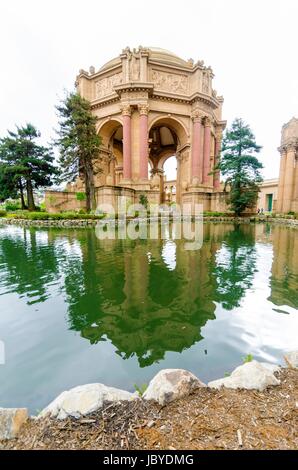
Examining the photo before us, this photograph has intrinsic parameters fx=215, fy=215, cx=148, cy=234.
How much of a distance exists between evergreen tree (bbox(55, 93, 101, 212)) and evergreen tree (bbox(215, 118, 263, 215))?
13380mm

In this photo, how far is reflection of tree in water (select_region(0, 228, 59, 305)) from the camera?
15.0ft

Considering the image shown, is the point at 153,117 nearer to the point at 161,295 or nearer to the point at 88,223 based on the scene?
the point at 88,223

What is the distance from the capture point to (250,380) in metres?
1.83

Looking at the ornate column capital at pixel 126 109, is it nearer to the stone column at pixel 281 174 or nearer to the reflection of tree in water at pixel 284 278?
the stone column at pixel 281 174

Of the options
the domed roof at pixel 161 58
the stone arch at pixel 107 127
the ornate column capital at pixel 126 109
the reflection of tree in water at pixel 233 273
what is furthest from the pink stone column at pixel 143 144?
the reflection of tree in water at pixel 233 273

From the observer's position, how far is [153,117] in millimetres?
26984

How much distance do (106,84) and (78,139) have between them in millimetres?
14247

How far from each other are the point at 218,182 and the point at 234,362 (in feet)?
109

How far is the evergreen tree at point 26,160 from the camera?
2389 cm

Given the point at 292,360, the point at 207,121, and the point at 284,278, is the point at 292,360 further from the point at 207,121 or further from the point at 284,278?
the point at 207,121

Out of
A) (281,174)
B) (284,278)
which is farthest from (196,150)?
(284,278)

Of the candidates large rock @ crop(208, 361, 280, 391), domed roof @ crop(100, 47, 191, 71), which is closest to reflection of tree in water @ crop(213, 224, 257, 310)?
large rock @ crop(208, 361, 280, 391)

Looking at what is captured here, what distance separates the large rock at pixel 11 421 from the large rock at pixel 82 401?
124 mm
